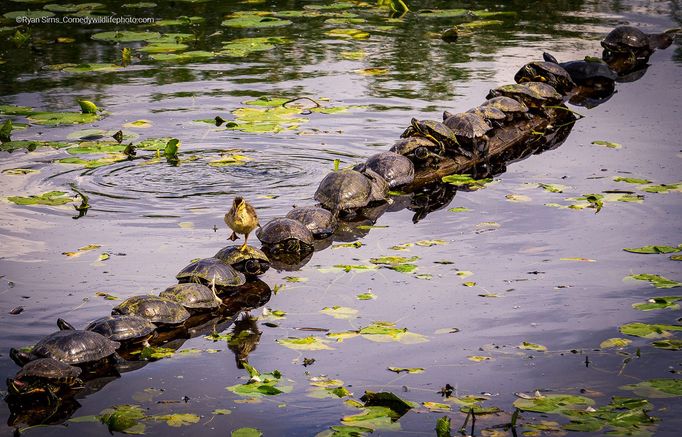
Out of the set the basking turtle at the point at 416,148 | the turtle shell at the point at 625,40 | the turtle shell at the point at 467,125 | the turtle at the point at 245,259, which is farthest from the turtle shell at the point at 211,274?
the turtle shell at the point at 625,40

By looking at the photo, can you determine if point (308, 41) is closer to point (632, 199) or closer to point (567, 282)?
point (632, 199)

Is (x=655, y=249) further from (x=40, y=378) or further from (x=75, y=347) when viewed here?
(x=40, y=378)

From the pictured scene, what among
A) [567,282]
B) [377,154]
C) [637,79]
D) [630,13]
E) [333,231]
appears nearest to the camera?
[567,282]

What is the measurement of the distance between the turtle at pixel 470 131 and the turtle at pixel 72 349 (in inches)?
191

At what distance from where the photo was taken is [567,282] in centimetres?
661

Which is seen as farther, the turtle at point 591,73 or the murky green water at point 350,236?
the turtle at point 591,73

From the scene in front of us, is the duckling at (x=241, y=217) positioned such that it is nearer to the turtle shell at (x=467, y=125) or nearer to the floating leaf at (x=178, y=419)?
the floating leaf at (x=178, y=419)

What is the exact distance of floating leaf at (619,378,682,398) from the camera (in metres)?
5.02

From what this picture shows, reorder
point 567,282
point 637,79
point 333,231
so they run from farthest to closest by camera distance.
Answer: point 637,79 → point 333,231 → point 567,282

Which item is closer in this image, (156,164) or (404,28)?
(156,164)

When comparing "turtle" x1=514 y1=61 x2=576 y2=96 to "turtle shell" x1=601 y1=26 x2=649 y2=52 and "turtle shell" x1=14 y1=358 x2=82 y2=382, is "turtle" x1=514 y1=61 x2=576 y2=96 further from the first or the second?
"turtle shell" x1=14 y1=358 x2=82 y2=382

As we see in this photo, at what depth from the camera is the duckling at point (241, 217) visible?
6651mm

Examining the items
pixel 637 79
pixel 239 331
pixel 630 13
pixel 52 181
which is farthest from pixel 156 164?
pixel 630 13

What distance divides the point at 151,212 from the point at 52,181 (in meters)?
1.22
